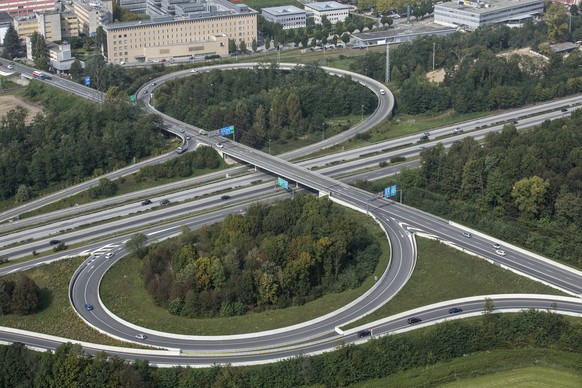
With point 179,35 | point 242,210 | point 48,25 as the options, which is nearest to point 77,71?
point 179,35

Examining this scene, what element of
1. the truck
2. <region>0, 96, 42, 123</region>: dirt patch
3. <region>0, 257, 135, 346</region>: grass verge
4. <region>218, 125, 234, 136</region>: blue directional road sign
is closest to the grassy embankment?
<region>0, 257, 135, 346</region>: grass verge

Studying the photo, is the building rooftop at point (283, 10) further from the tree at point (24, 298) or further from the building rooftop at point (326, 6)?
the tree at point (24, 298)

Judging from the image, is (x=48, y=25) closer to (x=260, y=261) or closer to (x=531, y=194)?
(x=260, y=261)

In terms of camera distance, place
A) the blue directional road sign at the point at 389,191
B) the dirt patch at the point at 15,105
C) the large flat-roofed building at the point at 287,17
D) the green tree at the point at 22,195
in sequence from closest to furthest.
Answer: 1. the blue directional road sign at the point at 389,191
2. the green tree at the point at 22,195
3. the dirt patch at the point at 15,105
4. the large flat-roofed building at the point at 287,17

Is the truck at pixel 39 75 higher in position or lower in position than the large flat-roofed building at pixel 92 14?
lower

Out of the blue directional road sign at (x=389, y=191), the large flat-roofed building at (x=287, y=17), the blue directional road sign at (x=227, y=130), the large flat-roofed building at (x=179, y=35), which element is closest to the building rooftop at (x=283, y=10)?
the large flat-roofed building at (x=287, y=17)

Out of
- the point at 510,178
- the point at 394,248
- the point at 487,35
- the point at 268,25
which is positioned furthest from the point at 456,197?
the point at 268,25

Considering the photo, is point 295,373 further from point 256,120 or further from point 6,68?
point 6,68
